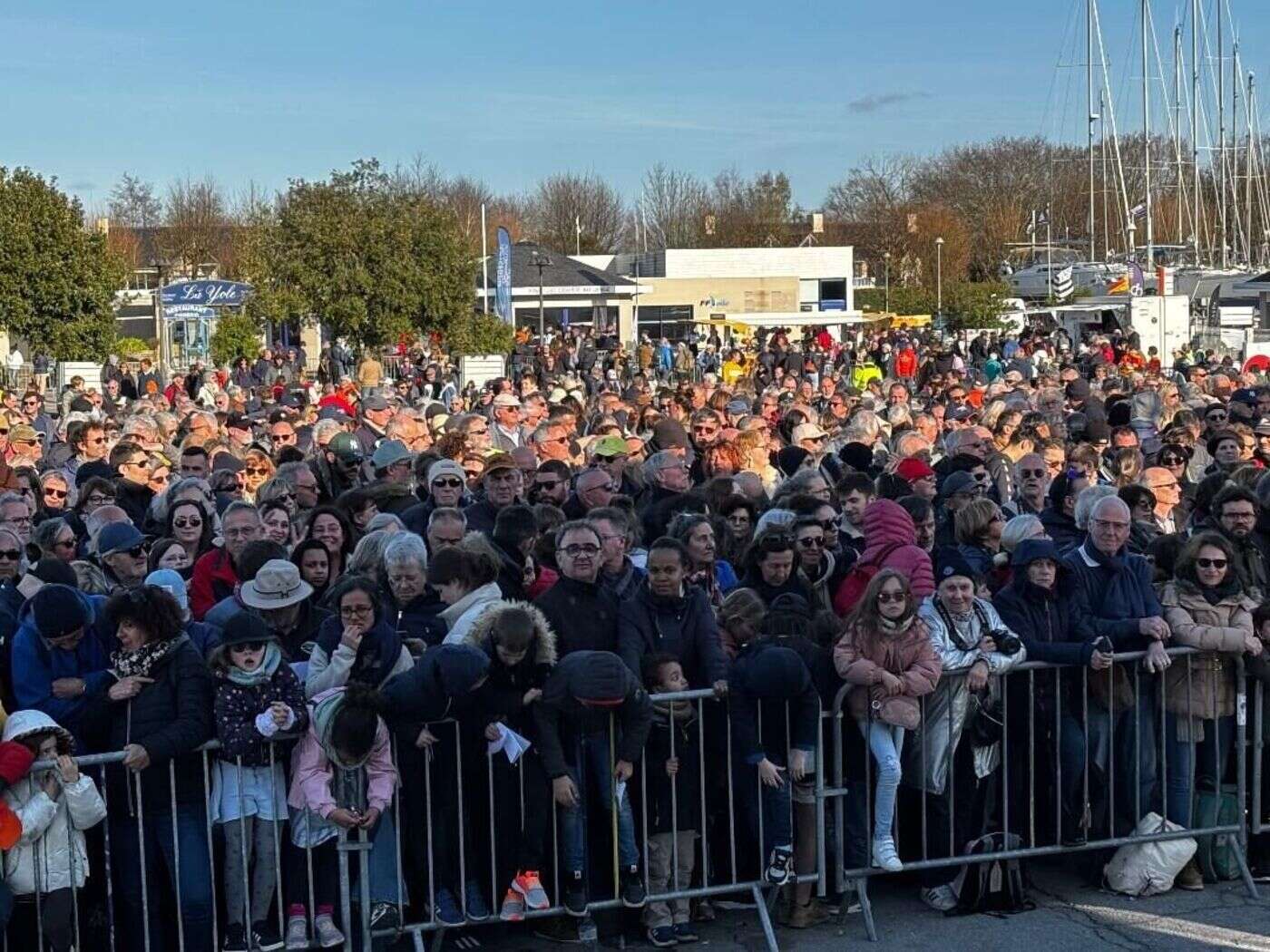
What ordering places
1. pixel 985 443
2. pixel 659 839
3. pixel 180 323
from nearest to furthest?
pixel 659 839
pixel 985 443
pixel 180 323

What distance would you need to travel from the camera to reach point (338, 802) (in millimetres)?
6016

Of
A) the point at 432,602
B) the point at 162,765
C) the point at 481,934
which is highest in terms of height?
the point at 432,602

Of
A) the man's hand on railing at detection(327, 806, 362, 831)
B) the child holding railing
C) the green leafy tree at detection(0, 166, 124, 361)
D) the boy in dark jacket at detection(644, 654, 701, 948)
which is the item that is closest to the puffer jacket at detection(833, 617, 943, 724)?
the boy in dark jacket at detection(644, 654, 701, 948)

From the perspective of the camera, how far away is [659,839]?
21.7 ft

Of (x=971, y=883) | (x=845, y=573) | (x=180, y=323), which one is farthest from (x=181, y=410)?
(x=180, y=323)

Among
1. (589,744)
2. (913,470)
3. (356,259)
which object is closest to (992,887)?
(589,744)

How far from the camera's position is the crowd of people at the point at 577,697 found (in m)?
5.96

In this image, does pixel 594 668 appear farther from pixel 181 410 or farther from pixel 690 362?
pixel 690 362

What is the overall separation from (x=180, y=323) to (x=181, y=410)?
3188 cm

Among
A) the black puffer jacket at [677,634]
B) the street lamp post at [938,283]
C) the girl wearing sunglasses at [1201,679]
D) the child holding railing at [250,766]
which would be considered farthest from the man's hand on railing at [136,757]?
the street lamp post at [938,283]

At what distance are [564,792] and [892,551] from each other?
6.78ft

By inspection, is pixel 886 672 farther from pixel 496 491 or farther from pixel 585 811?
pixel 496 491

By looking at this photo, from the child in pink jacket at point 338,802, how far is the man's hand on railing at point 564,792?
2.03ft

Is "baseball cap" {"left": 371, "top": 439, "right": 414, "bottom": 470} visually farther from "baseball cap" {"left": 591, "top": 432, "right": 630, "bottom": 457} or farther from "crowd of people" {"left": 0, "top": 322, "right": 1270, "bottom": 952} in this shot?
"crowd of people" {"left": 0, "top": 322, "right": 1270, "bottom": 952}
